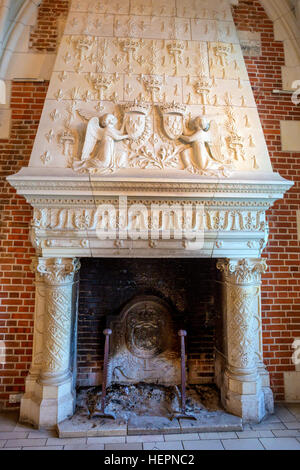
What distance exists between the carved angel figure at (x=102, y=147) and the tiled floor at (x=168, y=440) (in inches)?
90.9

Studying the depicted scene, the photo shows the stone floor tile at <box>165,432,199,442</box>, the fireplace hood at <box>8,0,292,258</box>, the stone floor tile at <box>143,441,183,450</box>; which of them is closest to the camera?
the stone floor tile at <box>143,441,183,450</box>

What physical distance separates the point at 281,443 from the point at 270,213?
7.03 ft

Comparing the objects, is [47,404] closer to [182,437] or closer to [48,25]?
[182,437]

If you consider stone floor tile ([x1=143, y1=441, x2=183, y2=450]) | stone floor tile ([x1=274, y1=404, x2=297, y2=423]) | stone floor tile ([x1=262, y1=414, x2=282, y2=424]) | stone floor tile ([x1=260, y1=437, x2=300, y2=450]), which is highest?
stone floor tile ([x1=274, y1=404, x2=297, y2=423])

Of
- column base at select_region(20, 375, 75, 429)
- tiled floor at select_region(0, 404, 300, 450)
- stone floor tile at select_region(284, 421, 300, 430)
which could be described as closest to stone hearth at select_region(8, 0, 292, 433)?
column base at select_region(20, 375, 75, 429)

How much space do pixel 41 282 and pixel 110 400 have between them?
1378 millimetres

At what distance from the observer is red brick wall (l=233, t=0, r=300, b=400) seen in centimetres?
307

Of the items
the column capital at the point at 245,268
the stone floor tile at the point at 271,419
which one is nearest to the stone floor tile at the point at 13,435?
the stone floor tile at the point at 271,419

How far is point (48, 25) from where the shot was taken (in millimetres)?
3299

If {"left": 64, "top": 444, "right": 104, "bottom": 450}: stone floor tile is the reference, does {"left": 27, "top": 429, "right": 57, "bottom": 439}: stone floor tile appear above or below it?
above

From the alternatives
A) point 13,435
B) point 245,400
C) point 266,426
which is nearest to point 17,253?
point 13,435

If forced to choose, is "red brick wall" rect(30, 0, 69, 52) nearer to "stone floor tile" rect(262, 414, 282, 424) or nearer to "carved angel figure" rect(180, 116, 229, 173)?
"carved angel figure" rect(180, 116, 229, 173)

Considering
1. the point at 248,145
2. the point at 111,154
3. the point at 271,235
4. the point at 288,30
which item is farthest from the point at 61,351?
the point at 288,30

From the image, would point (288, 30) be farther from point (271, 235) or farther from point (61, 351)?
point (61, 351)
